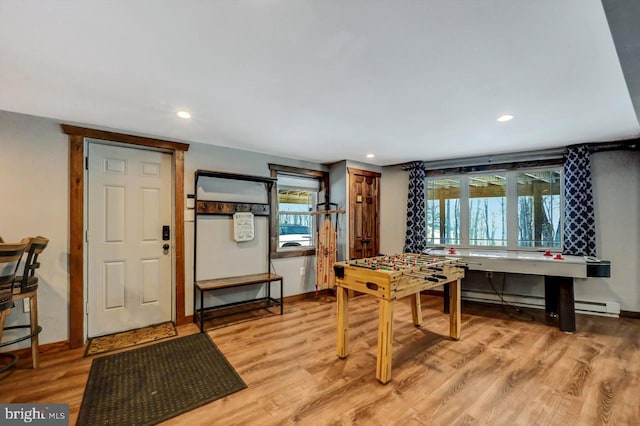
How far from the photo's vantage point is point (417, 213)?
15.1ft

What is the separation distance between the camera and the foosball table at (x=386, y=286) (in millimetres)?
2162

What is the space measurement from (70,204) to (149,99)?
142 cm

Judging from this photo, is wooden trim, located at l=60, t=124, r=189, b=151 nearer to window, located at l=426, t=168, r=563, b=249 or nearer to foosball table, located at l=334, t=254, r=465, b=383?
foosball table, located at l=334, t=254, r=465, b=383

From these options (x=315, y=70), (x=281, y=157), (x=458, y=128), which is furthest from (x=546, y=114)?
(x=281, y=157)

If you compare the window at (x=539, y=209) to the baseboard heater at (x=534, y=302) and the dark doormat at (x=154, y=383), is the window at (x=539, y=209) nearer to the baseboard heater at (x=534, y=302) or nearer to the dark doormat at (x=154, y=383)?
the baseboard heater at (x=534, y=302)

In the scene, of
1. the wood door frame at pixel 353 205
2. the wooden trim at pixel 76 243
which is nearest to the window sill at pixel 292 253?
the wood door frame at pixel 353 205

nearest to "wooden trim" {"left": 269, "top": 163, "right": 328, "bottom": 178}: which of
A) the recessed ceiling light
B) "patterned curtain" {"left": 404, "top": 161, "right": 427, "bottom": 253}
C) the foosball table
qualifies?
"patterned curtain" {"left": 404, "top": 161, "right": 427, "bottom": 253}

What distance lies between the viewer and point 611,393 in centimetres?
200

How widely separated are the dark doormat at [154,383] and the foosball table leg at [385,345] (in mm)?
1055

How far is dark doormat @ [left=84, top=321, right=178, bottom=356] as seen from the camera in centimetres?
268

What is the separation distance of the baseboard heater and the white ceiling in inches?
86.5

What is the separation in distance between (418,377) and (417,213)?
9.32ft

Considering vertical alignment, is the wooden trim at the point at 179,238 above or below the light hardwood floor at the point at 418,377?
above

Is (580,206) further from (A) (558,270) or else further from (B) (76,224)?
(B) (76,224)
